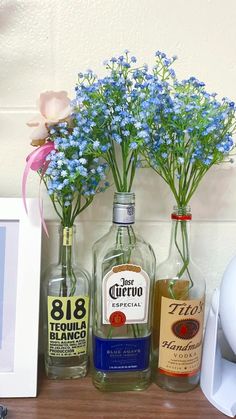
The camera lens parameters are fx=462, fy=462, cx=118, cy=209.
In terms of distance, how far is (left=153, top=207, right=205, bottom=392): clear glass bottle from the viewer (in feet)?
2.34

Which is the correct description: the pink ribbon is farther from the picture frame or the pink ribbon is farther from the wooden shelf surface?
the wooden shelf surface

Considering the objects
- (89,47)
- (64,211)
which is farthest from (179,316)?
(89,47)

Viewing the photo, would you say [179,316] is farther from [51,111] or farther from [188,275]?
[51,111]

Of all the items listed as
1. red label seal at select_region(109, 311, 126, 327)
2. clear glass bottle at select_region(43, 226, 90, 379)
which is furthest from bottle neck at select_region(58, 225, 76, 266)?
red label seal at select_region(109, 311, 126, 327)

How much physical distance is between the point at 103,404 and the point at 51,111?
445 mm

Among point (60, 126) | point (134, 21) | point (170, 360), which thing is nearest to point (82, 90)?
point (60, 126)

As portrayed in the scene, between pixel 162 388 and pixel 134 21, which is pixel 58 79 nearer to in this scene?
pixel 134 21

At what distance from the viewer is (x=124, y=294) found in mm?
708

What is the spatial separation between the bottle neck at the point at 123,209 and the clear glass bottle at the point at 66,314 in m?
0.10

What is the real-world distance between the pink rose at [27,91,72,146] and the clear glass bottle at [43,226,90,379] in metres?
0.17

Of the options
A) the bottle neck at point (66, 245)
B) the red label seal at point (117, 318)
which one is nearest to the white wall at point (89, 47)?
the bottle neck at point (66, 245)

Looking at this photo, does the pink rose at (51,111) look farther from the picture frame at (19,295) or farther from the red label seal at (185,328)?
the red label seal at (185,328)

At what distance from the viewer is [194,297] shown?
0.73 meters

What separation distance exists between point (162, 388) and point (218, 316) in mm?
151
